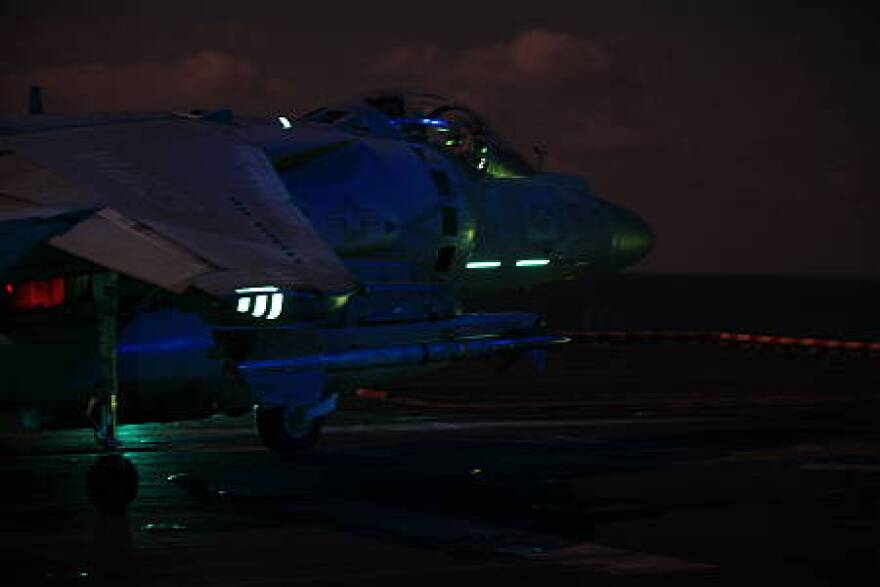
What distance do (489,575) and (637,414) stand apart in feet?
46.7

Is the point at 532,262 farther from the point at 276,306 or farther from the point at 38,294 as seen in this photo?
the point at 38,294

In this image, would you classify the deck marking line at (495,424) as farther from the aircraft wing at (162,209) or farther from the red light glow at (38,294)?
the red light glow at (38,294)

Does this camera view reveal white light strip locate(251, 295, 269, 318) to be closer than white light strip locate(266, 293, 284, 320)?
No

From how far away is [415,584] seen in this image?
1148cm

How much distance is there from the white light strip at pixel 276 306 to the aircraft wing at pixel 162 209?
4.50 feet

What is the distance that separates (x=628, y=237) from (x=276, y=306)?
8.39 meters

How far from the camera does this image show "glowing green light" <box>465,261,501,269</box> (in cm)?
2100

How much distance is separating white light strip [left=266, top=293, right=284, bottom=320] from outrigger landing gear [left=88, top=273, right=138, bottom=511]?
1.95m

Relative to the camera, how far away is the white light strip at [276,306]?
16219 millimetres

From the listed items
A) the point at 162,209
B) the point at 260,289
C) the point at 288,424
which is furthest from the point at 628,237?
the point at 260,289

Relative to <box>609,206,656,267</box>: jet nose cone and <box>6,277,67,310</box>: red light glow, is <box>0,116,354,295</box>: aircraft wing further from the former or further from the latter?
<box>609,206,656,267</box>: jet nose cone

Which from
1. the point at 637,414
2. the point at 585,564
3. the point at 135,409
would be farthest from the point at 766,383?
the point at 585,564

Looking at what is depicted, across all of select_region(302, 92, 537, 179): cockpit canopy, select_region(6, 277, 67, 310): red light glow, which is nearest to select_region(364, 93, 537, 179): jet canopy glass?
select_region(302, 92, 537, 179): cockpit canopy

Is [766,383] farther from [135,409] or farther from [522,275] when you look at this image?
[135,409]
